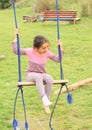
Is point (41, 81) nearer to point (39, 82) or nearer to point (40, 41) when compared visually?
point (39, 82)

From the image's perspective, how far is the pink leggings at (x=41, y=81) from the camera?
525 centimetres

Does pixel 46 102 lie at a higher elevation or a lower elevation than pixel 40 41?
lower

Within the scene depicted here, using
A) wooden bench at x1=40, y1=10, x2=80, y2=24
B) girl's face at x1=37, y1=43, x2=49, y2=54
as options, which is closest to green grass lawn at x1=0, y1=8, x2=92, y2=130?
girl's face at x1=37, y1=43, x2=49, y2=54

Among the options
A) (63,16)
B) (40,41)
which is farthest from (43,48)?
(63,16)

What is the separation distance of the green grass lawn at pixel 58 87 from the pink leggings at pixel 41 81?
720 millimetres

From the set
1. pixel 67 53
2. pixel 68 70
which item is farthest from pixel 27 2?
pixel 68 70

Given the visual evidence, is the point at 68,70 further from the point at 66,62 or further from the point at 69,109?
the point at 69,109

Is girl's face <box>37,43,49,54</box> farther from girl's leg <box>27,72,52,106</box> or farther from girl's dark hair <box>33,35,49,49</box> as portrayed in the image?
girl's leg <box>27,72,52,106</box>

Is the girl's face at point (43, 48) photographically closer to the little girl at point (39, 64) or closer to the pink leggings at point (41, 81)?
the little girl at point (39, 64)

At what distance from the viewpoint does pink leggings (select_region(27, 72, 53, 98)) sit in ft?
17.2

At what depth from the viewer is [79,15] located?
74.9 ft

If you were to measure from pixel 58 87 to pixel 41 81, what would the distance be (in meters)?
3.15

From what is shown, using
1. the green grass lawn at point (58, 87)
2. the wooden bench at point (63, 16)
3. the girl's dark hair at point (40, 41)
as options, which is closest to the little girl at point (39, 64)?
the girl's dark hair at point (40, 41)

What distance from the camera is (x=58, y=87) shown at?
842 centimetres
